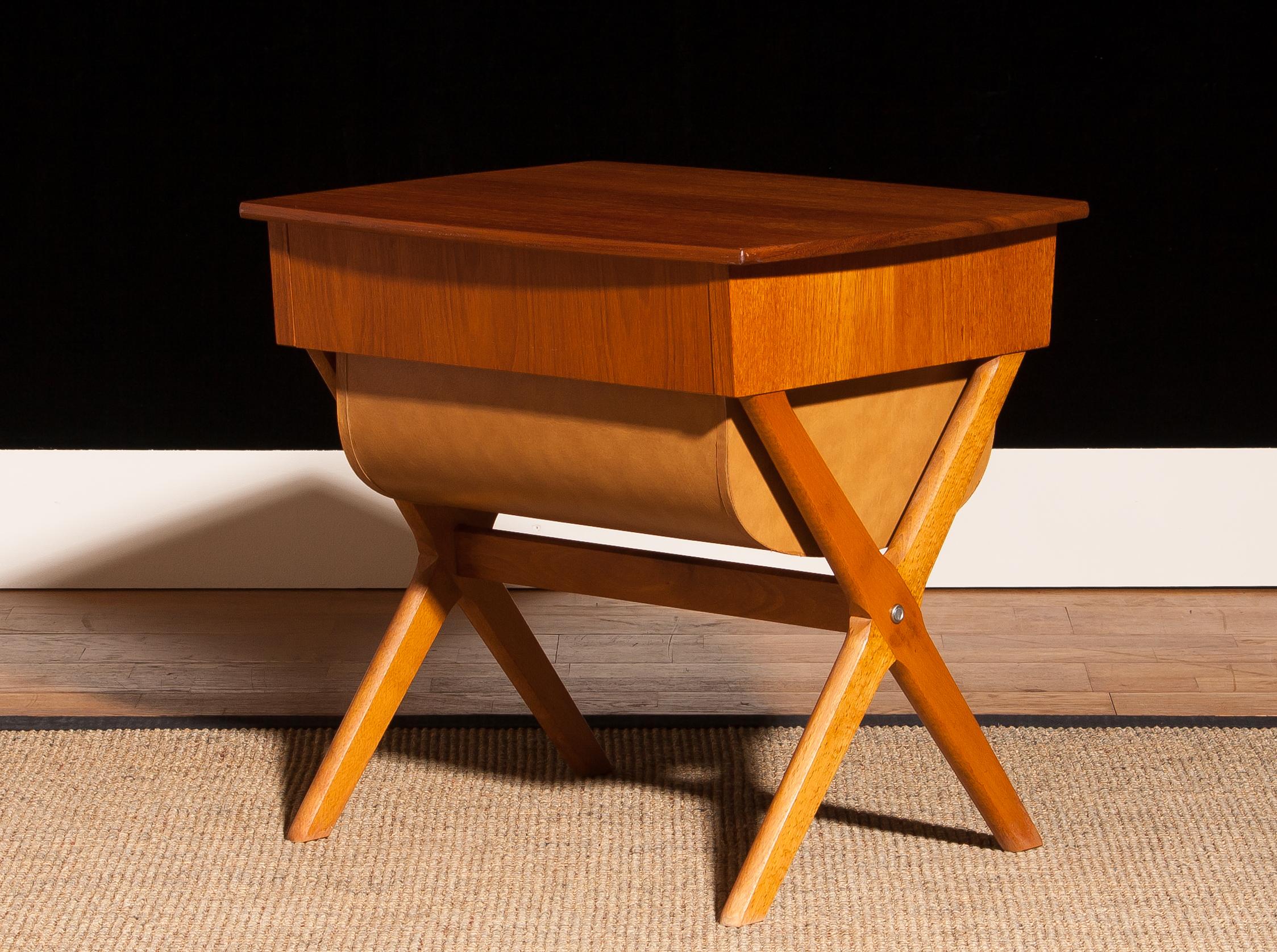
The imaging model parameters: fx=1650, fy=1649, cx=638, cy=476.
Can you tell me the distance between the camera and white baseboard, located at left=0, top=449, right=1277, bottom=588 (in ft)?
8.29

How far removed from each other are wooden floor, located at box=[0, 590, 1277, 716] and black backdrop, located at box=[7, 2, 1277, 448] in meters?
0.29

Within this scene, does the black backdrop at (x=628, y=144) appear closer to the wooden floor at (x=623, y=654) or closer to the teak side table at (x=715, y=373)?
the wooden floor at (x=623, y=654)

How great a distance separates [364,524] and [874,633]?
1292 millimetres

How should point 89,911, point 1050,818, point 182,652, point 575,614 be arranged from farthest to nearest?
point 575,614 → point 182,652 → point 1050,818 → point 89,911

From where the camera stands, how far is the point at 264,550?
2578 mm

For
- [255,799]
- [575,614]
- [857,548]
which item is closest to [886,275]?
[857,548]

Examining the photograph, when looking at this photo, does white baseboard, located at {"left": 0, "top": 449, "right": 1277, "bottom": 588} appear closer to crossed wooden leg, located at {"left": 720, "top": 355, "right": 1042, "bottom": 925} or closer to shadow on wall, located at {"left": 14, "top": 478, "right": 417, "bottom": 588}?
shadow on wall, located at {"left": 14, "top": 478, "right": 417, "bottom": 588}

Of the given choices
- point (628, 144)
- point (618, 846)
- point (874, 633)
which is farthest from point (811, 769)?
point (628, 144)

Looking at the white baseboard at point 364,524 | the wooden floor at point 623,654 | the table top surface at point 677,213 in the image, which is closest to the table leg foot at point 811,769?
the table top surface at point 677,213

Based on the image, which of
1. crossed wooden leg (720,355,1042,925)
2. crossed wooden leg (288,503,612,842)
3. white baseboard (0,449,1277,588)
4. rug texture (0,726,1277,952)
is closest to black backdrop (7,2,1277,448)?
white baseboard (0,449,1277,588)

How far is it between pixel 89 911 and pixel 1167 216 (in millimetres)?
1790

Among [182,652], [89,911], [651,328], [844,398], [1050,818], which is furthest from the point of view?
[182,652]

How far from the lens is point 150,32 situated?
2473 millimetres

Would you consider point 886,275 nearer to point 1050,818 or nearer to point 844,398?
point 844,398
